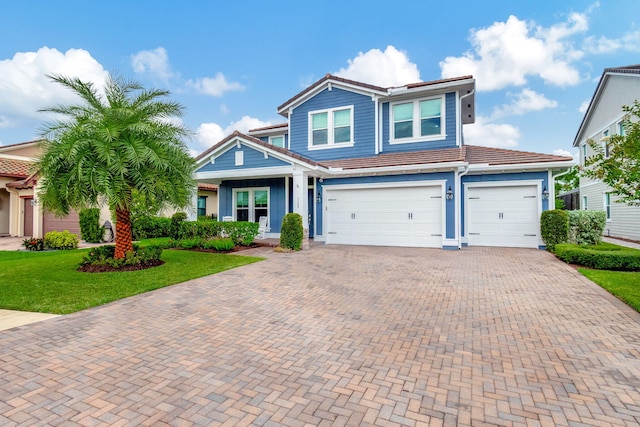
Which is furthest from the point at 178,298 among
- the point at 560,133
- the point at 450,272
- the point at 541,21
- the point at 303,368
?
the point at 560,133

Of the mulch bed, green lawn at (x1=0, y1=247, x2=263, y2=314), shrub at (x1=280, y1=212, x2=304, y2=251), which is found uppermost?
shrub at (x1=280, y1=212, x2=304, y2=251)

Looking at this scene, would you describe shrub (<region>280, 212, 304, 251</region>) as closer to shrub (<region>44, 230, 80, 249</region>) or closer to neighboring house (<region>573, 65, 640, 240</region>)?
shrub (<region>44, 230, 80, 249</region>)

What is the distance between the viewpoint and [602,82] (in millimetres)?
18906

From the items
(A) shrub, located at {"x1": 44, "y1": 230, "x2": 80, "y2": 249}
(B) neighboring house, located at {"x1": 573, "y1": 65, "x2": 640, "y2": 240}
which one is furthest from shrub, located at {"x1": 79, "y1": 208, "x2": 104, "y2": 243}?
(B) neighboring house, located at {"x1": 573, "y1": 65, "x2": 640, "y2": 240}

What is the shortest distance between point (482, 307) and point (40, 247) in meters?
16.4

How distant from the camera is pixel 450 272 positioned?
8.23 metres

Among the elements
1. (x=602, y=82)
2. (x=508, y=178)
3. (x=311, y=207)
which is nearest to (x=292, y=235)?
(x=311, y=207)

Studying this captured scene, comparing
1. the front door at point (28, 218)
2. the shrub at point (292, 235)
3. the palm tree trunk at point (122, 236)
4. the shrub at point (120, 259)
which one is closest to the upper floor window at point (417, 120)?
the shrub at point (292, 235)

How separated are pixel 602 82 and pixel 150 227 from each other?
89.2 ft

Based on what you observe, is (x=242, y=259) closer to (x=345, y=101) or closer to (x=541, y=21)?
(x=345, y=101)

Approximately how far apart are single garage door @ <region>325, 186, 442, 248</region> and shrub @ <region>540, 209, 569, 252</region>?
12.5 ft

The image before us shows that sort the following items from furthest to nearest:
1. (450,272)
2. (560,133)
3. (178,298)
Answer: (560,133) → (450,272) → (178,298)

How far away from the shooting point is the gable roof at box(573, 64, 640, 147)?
15.9 metres

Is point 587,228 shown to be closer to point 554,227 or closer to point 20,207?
point 554,227
